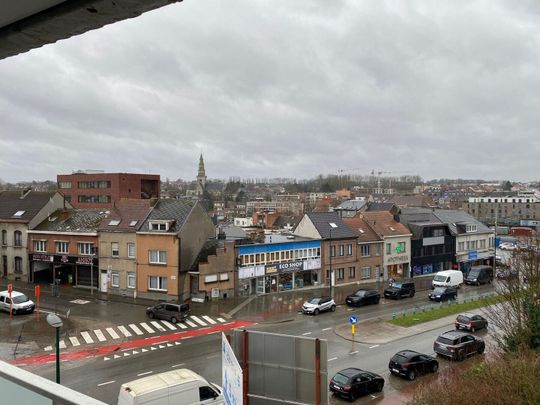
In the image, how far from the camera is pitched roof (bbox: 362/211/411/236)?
48219 mm

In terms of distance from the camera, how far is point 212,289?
3678 cm

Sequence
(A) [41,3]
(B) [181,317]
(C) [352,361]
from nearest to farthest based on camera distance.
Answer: (A) [41,3] → (C) [352,361] → (B) [181,317]

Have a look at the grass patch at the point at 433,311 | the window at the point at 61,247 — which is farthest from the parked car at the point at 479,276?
the window at the point at 61,247

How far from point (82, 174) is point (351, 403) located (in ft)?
236

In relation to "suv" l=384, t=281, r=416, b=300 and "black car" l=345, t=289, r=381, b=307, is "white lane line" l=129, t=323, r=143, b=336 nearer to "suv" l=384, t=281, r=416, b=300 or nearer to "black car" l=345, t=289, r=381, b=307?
"black car" l=345, t=289, r=381, b=307

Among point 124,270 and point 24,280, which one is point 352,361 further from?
point 24,280

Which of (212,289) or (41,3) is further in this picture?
(212,289)

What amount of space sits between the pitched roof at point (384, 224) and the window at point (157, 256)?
22.3 metres

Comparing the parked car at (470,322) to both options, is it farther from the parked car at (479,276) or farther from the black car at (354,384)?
the parked car at (479,276)

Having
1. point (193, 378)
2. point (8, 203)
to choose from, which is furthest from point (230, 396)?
point (8, 203)

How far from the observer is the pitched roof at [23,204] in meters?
41.8

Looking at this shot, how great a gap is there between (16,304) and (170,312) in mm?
10256

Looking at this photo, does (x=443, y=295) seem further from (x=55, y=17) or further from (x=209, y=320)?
(x=55, y=17)

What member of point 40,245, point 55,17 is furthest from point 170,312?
point 55,17
